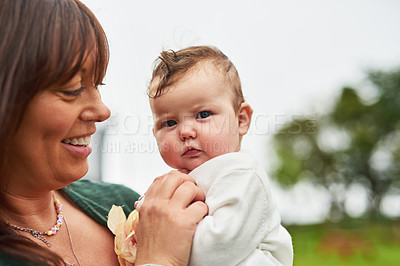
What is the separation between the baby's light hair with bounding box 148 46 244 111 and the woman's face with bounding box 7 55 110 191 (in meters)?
0.27

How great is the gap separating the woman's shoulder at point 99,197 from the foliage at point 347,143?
341 inches

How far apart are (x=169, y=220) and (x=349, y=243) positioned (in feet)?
31.9

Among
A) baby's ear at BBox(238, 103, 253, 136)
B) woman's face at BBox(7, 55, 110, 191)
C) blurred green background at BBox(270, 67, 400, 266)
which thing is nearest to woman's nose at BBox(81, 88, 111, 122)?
woman's face at BBox(7, 55, 110, 191)

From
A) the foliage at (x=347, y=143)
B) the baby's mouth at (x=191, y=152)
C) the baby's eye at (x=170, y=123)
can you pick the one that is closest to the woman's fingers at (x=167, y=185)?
the baby's mouth at (x=191, y=152)

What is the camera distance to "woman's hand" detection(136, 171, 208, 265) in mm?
1174

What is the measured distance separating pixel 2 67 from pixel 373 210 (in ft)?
31.1

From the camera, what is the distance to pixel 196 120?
1.45 meters

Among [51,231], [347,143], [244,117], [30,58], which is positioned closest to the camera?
[30,58]

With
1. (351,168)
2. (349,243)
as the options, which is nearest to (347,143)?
(351,168)

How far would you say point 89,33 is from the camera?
1258mm

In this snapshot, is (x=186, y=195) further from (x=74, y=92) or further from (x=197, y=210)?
(x=74, y=92)

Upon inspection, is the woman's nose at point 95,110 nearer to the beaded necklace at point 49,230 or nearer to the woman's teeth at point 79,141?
the woman's teeth at point 79,141

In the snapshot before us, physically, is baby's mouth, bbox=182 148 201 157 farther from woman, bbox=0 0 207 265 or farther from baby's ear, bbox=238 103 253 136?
baby's ear, bbox=238 103 253 136

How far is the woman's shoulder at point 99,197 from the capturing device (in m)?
1.58
